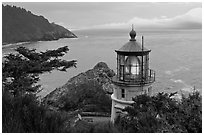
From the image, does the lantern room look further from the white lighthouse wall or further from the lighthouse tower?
the white lighthouse wall

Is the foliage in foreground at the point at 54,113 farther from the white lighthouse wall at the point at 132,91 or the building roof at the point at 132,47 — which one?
the building roof at the point at 132,47

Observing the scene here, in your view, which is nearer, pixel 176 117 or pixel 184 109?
pixel 176 117

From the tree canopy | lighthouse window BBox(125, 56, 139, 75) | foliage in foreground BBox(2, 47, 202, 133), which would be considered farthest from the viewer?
lighthouse window BBox(125, 56, 139, 75)

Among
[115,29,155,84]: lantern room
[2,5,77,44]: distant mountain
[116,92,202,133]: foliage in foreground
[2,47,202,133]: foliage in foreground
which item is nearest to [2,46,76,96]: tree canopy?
[2,47,202,133]: foliage in foreground

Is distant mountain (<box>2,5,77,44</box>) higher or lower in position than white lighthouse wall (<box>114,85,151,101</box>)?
higher

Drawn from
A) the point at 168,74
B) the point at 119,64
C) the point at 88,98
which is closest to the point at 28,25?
the point at 88,98

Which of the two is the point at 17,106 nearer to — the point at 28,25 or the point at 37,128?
the point at 37,128

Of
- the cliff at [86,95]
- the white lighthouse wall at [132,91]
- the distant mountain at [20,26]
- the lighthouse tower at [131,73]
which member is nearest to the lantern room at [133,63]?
the lighthouse tower at [131,73]

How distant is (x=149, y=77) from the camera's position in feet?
17.9

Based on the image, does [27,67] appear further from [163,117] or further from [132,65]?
[163,117]

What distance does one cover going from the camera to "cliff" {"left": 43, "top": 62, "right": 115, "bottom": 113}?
24.9 feet

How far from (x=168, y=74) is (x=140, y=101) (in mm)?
11734

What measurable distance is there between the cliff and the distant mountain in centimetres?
154

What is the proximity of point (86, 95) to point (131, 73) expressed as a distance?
3.37m
